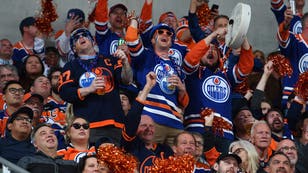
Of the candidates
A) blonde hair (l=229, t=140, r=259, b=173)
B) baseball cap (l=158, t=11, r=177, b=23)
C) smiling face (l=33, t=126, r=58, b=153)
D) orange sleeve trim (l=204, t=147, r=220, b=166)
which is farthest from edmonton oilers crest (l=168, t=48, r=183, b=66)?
smiling face (l=33, t=126, r=58, b=153)

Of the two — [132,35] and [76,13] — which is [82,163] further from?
[76,13]

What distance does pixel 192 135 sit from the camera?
13391 mm

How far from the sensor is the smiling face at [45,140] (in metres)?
12.6

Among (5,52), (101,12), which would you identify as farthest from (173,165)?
(5,52)

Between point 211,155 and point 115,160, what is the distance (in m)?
2.06

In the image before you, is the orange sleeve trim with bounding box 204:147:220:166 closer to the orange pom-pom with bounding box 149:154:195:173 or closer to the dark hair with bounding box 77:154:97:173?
the orange pom-pom with bounding box 149:154:195:173

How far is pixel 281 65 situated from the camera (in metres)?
15.8

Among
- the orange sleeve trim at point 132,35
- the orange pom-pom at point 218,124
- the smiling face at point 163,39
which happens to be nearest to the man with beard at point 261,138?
the orange pom-pom at point 218,124

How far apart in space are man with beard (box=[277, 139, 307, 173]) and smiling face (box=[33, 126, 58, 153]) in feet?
8.70

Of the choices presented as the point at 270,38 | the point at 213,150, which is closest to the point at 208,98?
the point at 213,150

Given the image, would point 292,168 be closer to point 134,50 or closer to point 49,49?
point 134,50

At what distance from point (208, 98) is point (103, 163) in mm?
2629

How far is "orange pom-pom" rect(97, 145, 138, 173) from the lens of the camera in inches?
480

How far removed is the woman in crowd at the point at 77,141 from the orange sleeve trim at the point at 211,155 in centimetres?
165
